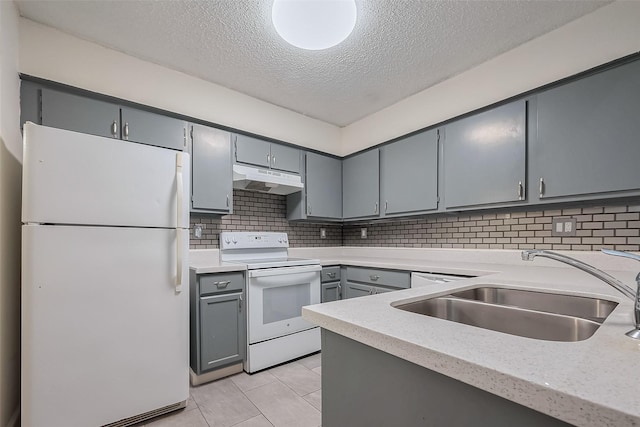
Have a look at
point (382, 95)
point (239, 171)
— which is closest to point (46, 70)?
point (239, 171)

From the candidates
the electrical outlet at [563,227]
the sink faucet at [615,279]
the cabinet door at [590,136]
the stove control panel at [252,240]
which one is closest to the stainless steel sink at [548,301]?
the sink faucet at [615,279]

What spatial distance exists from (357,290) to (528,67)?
2255 mm

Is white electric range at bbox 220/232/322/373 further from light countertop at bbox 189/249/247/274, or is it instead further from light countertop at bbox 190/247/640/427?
light countertop at bbox 190/247/640/427

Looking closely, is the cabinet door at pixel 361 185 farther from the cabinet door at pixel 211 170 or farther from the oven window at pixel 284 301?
the cabinet door at pixel 211 170

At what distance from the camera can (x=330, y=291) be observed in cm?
293

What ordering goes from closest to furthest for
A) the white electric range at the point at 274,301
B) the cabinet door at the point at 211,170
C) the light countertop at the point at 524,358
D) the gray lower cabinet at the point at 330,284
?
1. the light countertop at the point at 524,358
2. the white electric range at the point at 274,301
3. the cabinet door at the point at 211,170
4. the gray lower cabinet at the point at 330,284

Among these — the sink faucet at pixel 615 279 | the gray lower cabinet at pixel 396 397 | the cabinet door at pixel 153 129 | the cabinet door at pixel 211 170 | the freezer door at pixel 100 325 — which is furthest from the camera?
the cabinet door at pixel 211 170

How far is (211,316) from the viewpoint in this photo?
85.7 inches

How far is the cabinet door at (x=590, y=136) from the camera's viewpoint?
1639 mm

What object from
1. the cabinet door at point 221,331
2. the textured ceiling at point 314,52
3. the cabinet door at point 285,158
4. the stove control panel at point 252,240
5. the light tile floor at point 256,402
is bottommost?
the light tile floor at point 256,402

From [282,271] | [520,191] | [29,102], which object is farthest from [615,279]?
[29,102]

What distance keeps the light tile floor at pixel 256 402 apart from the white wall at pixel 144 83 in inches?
86.6

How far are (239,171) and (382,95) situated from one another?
1.59 meters

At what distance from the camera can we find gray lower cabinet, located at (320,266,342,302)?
2875 mm
